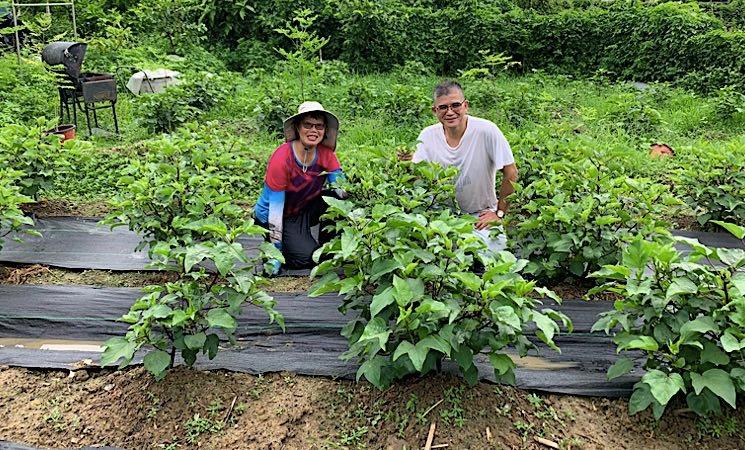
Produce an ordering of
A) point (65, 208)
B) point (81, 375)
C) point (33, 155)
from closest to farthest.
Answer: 1. point (81, 375)
2. point (33, 155)
3. point (65, 208)

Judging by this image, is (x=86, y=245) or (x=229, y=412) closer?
(x=229, y=412)

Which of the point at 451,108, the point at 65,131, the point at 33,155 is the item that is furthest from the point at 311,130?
the point at 65,131

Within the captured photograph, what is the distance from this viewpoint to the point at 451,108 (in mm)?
4023

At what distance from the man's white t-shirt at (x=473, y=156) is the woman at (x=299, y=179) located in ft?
1.91

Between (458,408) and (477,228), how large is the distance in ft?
5.75

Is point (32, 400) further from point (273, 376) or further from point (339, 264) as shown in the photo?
point (339, 264)

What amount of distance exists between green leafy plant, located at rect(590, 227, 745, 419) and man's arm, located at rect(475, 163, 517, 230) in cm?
153

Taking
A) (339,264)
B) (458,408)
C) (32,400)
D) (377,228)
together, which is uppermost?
(377,228)

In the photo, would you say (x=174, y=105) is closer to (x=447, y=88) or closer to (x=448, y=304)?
(x=447, y=88)

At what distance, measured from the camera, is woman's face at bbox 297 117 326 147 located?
4121mm

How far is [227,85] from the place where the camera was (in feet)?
29.3

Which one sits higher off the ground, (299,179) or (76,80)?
(76,80)

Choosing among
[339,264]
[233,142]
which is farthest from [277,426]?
[233,142]

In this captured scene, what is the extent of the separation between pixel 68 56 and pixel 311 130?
14.7 ft
